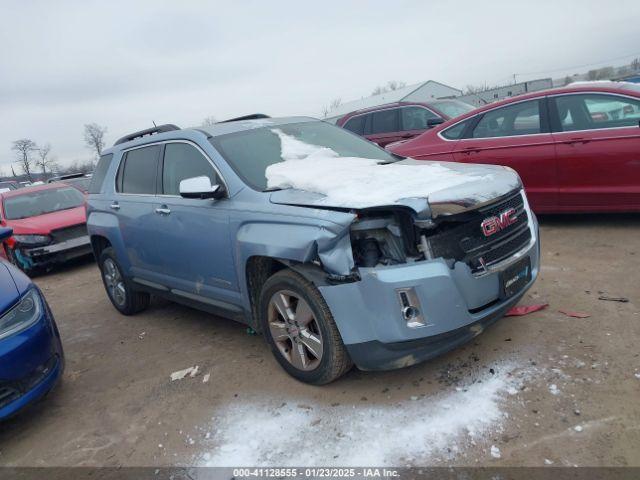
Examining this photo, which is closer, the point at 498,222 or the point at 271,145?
the point at 498,222

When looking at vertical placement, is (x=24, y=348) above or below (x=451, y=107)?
below

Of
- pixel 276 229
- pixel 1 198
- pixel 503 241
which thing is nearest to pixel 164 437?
pixel 276 229

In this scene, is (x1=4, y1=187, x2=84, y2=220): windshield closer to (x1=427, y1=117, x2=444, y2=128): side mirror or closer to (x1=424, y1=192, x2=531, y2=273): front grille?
(x1=427, y1=117, x2=444, y2=128): side mirror

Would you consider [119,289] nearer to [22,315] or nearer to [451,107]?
[22,315]

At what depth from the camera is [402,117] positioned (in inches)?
401

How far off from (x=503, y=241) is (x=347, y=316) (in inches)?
43.5

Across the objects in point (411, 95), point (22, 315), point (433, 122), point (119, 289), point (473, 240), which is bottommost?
point (119, 289)

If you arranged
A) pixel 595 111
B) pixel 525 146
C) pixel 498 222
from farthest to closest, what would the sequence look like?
pixel 525 146 < pixel 595 111 < pixel 498 222

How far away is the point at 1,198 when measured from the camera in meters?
9.37

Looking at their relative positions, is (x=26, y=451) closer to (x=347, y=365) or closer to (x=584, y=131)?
(x=347, y=365)

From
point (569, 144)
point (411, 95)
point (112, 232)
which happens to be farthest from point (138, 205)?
point (411, 95)

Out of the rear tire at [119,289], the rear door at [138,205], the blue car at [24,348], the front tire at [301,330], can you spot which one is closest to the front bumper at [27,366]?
the blue car at [24,348]

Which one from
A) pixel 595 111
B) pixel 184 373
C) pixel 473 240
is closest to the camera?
pixel 473 240

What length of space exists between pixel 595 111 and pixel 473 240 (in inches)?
133
